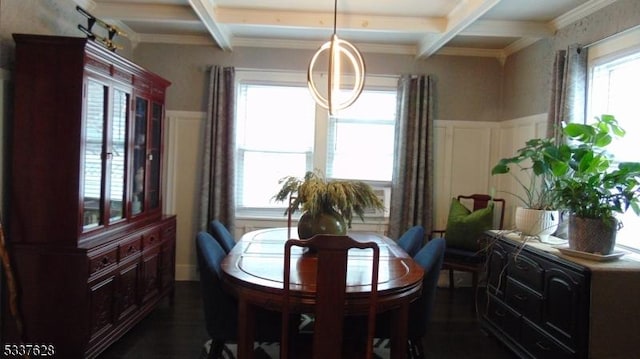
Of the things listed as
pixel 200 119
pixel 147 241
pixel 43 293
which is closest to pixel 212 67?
pixel 200 119

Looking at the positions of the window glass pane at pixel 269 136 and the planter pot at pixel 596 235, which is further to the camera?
the window glass pane at pixel 269 136

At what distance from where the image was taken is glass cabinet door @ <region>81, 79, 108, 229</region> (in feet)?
9.12

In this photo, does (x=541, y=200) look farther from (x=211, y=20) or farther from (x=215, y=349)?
(x=211, y=20)

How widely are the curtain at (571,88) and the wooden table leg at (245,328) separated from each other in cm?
261

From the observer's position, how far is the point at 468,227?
437 centimetres

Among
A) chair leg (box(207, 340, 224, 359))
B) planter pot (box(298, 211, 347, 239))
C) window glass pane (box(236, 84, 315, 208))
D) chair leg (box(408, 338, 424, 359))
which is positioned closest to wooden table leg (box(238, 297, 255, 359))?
chair leg (box(207, 340, 224, 359))

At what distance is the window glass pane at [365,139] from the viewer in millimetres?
4910

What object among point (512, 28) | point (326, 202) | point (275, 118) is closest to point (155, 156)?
point (275, 118)

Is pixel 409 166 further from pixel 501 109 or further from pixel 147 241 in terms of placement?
pixel 147 241

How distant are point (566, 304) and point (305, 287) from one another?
1.56 meters

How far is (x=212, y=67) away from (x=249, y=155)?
1000 millimetres

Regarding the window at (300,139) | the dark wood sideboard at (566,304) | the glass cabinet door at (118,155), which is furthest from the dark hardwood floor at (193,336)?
the window at (300,139)

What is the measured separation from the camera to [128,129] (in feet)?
11.1

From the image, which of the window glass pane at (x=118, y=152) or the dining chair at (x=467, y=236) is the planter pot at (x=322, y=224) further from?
the dining chair at (x=467, y=236)
